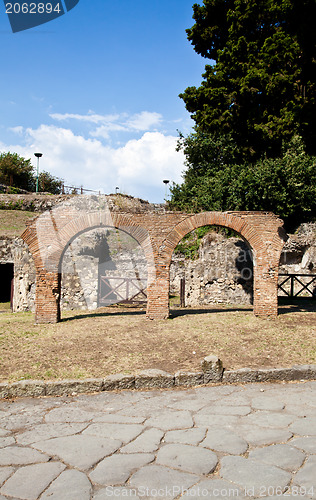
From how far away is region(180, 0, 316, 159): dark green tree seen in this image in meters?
17.9

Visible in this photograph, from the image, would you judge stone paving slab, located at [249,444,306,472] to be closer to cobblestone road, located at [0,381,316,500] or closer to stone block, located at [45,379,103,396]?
cobblestone road, located at [0,381,316,500]

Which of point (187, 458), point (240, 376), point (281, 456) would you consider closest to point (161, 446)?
point (187, 458)

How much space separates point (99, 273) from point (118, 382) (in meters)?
11.4

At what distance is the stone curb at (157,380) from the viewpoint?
18.1 ft

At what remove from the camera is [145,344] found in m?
7.92

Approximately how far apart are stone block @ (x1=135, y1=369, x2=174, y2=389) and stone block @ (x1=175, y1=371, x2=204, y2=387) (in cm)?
10

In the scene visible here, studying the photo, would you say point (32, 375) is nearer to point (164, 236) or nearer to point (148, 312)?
point (148, 312)

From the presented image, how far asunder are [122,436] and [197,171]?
23.4m

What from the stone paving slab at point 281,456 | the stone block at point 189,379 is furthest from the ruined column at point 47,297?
the stone paving slab at point 281,456

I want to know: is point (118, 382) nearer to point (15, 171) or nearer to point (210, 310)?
point (210, 310)

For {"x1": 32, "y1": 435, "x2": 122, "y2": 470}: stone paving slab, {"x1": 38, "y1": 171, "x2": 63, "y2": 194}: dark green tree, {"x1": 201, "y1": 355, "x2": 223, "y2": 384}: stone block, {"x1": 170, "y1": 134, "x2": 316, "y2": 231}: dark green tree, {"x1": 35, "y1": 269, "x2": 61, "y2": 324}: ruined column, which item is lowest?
{"x1": 32, "y1": 435, "x2": 122, "y2": 470}: stone paving slab

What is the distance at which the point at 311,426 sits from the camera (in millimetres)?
4008

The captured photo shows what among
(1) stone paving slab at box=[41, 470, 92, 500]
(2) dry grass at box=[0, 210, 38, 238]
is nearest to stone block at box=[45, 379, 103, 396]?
(1) stone paving slab at box=[41, 470, 92, 500]

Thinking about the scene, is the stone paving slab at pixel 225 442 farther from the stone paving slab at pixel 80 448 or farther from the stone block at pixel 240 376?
the stone block at pixel 240 376
